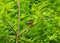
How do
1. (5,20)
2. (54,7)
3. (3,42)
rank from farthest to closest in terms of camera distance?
(54,7) → (3,42) → (5,20)

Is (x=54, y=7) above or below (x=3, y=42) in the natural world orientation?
above

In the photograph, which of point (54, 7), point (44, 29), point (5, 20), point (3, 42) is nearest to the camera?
point (5, 20)

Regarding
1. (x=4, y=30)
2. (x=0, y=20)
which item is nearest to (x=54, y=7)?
(x=4, y=30)

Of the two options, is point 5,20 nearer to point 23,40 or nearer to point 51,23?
point 23,40

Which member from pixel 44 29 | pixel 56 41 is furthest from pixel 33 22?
pixel 56 41

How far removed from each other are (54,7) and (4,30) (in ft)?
2.01

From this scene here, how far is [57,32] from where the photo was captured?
1.75m

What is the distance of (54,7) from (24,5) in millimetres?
330

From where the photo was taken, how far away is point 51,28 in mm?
1804

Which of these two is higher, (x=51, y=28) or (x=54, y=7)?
(x=54, y=7)

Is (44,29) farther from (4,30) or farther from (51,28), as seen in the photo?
(4,30)

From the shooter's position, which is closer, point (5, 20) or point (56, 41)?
point (5, 20)

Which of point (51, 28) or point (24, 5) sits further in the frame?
point (24, 5)

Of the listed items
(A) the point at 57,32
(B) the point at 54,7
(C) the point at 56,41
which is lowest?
(C) the point at 56,41
